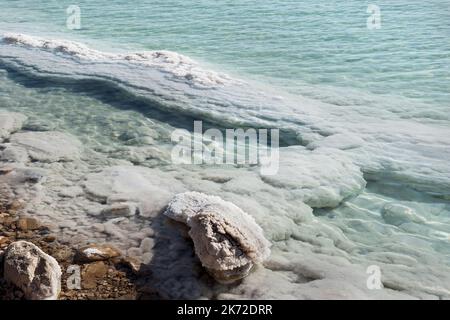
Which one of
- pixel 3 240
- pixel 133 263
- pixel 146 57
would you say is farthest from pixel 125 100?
pixel 133 263

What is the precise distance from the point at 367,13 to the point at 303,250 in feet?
43.0

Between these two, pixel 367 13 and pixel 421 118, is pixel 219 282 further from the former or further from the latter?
pixel 367 13

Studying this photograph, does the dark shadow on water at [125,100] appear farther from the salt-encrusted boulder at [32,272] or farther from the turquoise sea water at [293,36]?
the salt-encrusted boulder at [32,272]

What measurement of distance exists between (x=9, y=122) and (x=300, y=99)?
5485mm

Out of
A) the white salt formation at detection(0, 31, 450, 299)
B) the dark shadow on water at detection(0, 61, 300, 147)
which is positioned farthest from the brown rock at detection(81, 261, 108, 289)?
the dark shadow on water at detection(0, 61, 300, 147)

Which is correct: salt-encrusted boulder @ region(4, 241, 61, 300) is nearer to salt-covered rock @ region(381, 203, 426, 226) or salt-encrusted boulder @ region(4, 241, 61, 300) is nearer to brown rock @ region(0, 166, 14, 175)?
brown rock @ region(0, 166, 14, 175)

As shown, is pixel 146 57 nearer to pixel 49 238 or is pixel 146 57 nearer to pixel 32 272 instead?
pixel 49 238

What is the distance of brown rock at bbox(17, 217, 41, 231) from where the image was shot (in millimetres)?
5090

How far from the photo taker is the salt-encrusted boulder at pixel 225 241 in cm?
427

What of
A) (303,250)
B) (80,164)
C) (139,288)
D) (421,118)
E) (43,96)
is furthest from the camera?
(43,96)

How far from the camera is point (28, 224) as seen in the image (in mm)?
5152

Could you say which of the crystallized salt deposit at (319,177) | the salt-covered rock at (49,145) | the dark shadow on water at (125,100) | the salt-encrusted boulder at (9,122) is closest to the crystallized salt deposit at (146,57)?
the dark shadow on water at (125,100)

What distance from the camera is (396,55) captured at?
11.6 meters
